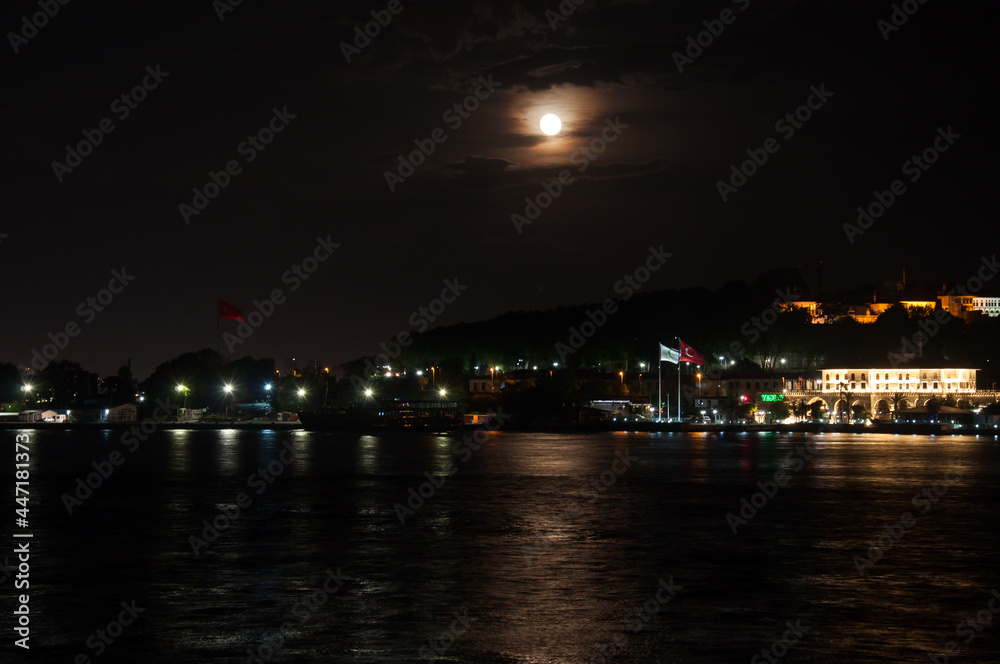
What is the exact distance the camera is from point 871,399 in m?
157

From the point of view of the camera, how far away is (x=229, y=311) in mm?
101438

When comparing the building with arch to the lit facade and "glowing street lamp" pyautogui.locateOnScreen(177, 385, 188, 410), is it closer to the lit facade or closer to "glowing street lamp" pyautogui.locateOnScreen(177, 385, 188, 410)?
the lit facade

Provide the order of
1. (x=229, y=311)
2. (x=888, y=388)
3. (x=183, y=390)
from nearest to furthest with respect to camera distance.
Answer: (x=229, y=311), (x=888, y=388), (x=183, y=390)

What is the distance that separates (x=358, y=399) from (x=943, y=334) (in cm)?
9710

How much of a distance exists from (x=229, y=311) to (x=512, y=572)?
267 feet

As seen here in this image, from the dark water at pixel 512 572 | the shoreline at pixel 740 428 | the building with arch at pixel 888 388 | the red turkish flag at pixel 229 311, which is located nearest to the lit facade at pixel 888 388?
the building with arch at pixel 888 388

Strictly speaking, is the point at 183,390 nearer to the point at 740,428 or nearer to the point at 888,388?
the point at 740,428

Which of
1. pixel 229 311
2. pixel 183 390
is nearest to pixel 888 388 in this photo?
pixel 229 311

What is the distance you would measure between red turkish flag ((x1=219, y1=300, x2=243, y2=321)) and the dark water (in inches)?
1952

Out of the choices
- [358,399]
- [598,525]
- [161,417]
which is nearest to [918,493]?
[598,525]

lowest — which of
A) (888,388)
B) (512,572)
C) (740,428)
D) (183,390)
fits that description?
(740,428)

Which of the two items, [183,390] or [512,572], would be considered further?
[183,390]

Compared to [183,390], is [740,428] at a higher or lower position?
lower

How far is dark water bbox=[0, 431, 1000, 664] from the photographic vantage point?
1777 centimetres
